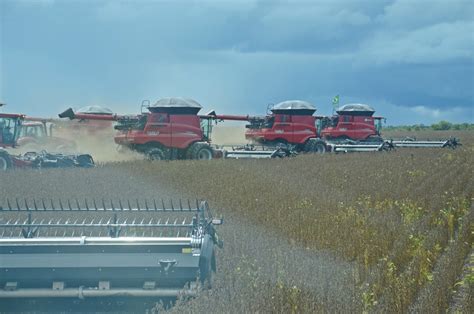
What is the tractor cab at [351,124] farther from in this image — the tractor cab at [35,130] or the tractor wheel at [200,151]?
the tractor cab at [35,130]

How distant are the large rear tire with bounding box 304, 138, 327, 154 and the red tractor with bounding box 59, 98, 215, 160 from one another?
5535 millimetres

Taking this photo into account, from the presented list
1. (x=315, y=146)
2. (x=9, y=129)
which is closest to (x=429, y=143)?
(x=315, y=146)

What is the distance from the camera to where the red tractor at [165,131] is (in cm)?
2291

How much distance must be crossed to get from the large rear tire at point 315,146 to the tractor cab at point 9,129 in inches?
471

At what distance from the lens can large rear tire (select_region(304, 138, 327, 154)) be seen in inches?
1083

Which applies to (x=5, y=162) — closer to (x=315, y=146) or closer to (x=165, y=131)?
(x=165, y=131)

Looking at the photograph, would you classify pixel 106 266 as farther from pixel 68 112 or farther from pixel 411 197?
pixel 68 112

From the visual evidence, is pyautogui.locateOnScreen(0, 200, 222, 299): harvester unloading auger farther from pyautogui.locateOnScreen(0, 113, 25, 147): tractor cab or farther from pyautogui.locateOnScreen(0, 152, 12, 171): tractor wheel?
pyautogui.locateOnScreen(0, 113, 25, 147): tractor cab

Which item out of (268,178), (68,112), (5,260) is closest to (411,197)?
(268,178)

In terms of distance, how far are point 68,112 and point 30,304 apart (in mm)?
18361

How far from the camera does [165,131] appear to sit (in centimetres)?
2294

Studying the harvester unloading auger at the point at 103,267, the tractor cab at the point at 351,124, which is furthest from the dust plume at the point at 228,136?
the harvester unloading auger at the point at 103,267

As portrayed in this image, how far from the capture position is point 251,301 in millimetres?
5152

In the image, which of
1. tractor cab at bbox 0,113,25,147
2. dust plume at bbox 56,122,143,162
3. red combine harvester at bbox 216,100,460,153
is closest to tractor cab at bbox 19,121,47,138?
dust plume at bbox 56,122,143,162
